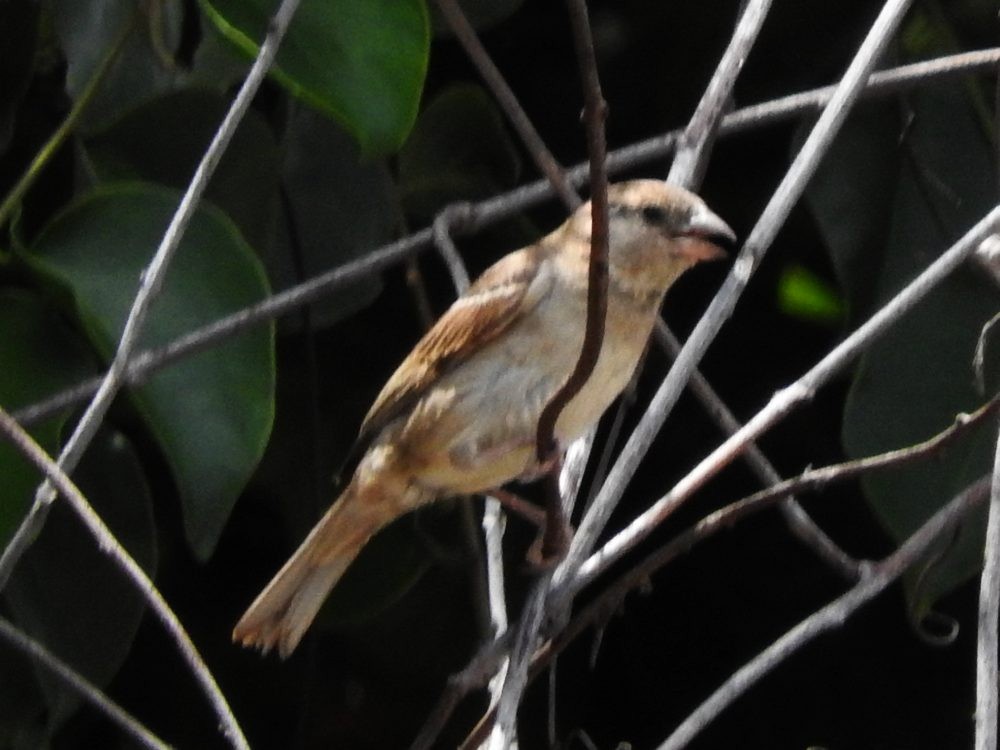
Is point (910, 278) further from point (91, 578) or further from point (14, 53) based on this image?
point (14, 53)

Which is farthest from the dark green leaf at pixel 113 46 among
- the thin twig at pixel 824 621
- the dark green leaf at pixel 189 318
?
the thin twig at pixel 824 621

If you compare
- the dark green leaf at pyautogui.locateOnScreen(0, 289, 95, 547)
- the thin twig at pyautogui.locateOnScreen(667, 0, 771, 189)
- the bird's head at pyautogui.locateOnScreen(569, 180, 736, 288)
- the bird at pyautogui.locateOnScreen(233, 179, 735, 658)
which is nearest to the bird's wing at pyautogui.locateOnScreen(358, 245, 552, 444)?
the bird at pyautogui.locateOnScreen(233, 179, 735, 658)

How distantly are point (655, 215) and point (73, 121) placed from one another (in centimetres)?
101

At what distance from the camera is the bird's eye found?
8.96 feet

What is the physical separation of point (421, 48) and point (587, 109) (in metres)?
0.93

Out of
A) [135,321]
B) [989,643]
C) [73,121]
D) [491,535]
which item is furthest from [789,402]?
[73,121]

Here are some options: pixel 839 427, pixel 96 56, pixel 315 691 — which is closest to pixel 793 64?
pixel 839 427

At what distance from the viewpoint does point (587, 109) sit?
1.44 m

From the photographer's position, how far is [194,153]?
2.70m

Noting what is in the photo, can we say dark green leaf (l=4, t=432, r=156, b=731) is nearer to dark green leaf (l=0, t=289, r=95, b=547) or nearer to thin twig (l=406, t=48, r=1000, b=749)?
dark green leaf (l=0, t=289, r=95, b=547)

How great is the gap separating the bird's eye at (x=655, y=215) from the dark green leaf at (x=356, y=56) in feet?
1.90

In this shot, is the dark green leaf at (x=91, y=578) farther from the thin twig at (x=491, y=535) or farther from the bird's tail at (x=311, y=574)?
the thin twig at (x=491, y=535)

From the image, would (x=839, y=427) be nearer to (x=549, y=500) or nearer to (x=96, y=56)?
(x=549, y=500)

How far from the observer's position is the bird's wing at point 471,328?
112 inches
